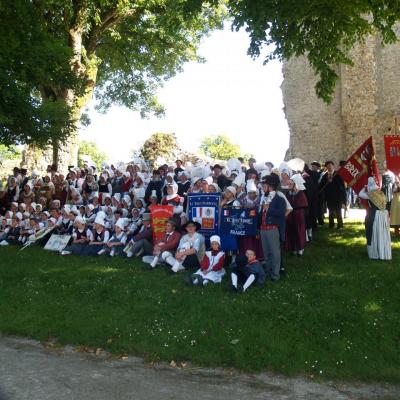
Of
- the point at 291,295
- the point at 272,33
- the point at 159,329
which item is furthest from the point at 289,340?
the point at 272,33

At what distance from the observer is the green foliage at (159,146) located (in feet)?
87.9

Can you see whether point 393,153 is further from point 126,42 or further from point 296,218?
point 126,42

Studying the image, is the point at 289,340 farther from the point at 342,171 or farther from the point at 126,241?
the point at 126,241

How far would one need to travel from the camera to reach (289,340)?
7051 mm

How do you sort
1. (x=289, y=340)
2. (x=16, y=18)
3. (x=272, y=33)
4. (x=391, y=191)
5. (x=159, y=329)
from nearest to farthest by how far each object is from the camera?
(x=289, y=340)
(x=159, y=329)
(x=272, y=33)
(x=391, y=191)
(x=16, y=18)

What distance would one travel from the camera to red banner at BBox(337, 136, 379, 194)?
36.8ft

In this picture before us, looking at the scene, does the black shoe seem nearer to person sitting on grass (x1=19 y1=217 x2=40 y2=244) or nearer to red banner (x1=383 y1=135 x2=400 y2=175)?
red banner (x1=383 y1=135 x2=400 y2=175)

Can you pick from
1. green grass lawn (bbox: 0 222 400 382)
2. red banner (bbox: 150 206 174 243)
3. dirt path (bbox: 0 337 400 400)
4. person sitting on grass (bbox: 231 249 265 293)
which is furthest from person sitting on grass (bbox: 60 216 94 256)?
dirt path (bbox: 0 337 400 400)

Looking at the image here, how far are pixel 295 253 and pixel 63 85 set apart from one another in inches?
423

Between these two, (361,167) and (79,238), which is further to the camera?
(79,238)

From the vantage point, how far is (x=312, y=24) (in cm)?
1163

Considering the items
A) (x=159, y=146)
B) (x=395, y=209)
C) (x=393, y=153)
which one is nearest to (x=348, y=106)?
(x=159, y=146)

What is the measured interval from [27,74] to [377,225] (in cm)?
1140

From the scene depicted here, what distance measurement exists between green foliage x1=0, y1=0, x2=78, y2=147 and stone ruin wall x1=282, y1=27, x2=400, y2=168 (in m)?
16.1
